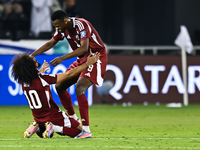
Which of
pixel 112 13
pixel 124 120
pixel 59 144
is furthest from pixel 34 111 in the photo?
pixel 112 13

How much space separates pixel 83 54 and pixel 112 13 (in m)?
13.1

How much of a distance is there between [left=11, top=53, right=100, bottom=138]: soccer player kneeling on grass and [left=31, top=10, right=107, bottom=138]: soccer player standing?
23 centimetres

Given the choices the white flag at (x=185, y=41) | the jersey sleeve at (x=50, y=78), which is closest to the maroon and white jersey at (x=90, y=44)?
the jersey sleeve at (x=50, y=78)

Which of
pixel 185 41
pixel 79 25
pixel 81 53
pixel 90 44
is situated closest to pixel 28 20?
pixel 185 41

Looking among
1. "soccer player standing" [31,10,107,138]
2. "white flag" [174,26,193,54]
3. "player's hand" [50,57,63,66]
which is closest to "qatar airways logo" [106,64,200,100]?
"white flag" [174,26,193,54]

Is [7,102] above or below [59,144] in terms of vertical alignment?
below

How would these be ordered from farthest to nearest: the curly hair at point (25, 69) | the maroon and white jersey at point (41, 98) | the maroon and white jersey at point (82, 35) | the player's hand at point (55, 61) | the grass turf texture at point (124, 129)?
1. the maroon and white jersey at point (82, 35)
2. the player's hand at point (55, 61)
3. the maroon and white jersey at point (41, 98)
4. the curly hair at point (25, 69)
5. the grass turf texture at point (124, 129)

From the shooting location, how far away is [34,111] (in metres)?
6.63

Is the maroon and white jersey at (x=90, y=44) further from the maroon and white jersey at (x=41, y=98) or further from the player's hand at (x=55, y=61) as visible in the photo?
the maroon and white jersey at (x=41, y=98)

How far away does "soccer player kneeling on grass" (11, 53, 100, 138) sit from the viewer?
6.48 m

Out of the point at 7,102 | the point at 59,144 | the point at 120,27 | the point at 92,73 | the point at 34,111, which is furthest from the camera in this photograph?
the point at 120,27

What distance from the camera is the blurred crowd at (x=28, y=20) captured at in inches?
597

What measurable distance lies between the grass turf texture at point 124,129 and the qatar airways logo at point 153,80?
1.95 feet

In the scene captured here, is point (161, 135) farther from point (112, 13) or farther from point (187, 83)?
point (112, 13)
